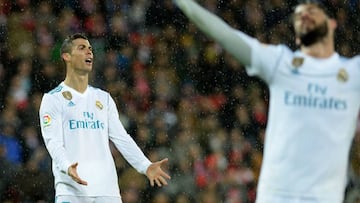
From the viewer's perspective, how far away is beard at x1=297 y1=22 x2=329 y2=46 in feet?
16.5

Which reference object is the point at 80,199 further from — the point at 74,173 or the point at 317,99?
the point at 317,99

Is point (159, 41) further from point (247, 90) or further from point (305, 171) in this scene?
point (305, 171)

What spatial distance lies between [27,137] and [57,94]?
17.1 feet

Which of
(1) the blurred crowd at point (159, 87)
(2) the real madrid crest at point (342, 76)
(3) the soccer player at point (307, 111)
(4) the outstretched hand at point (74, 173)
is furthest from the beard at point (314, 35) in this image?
(1) the blurred crowd at point (159, 87)

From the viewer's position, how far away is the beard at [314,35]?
503 centimetres

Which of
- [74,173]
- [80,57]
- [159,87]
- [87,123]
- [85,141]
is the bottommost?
[159,87]

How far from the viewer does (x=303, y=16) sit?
16.5ft

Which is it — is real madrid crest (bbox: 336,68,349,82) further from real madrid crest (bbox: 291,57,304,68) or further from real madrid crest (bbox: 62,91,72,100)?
real madrid crest (bbox: 62,91,72,100)

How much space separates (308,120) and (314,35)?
430 millimetres

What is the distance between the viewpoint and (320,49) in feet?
16.8

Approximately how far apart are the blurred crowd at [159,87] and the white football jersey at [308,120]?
6.99 metres

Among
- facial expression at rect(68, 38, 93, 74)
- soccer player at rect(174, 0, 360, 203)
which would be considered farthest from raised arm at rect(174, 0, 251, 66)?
facial expression at rect(68, 38, 93, 74)

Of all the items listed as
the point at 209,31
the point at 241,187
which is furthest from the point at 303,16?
the point at 241,187

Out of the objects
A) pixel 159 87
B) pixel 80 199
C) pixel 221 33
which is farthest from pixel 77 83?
pixel 159 87
